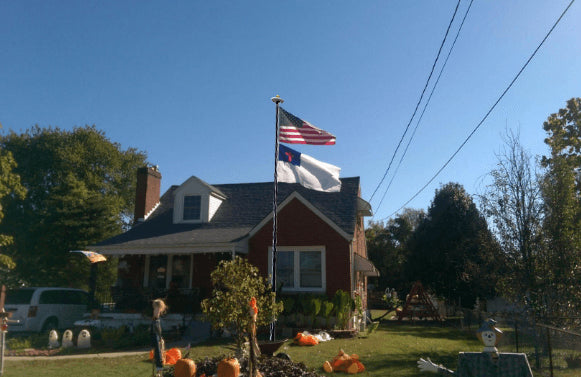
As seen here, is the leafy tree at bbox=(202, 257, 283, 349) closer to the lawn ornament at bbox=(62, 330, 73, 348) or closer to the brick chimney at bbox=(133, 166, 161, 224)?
the lawn ornament at bbox=(62, 330, 73, 348)

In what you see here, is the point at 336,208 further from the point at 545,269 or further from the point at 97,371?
the point at 97,371

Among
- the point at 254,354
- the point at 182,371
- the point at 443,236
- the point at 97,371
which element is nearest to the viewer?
the point at 254,354

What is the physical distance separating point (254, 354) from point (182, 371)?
182cm

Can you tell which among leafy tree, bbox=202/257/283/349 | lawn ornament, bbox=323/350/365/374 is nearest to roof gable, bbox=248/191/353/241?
lawn ornament, bbox=323/350/365/374

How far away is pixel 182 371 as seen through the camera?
8352 mm

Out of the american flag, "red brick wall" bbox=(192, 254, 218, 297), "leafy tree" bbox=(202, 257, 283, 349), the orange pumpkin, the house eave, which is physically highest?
the american flag

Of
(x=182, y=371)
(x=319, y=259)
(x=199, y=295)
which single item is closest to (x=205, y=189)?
(x=199, y=295)

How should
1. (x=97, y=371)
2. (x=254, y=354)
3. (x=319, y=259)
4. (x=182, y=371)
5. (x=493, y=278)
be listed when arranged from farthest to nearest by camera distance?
1. (x=319, y=259)
2. (x=493, y=278)
3. (x=97, y=371)
4. (x=182, y=371)
5. (x=254, y=354)

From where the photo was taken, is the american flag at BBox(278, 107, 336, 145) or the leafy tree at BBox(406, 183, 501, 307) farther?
the leafy tree at BBox(406, 183, 501, 307)

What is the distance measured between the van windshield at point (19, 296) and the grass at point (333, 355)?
6.32 m

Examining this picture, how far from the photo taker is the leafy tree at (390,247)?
4434 centimetres

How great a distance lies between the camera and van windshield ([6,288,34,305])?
17.0 m

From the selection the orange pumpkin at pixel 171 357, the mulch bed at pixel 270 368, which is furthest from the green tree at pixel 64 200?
the mulch bed at pixel 270 368

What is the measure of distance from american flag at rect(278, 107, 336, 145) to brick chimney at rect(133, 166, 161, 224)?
38.2ft
